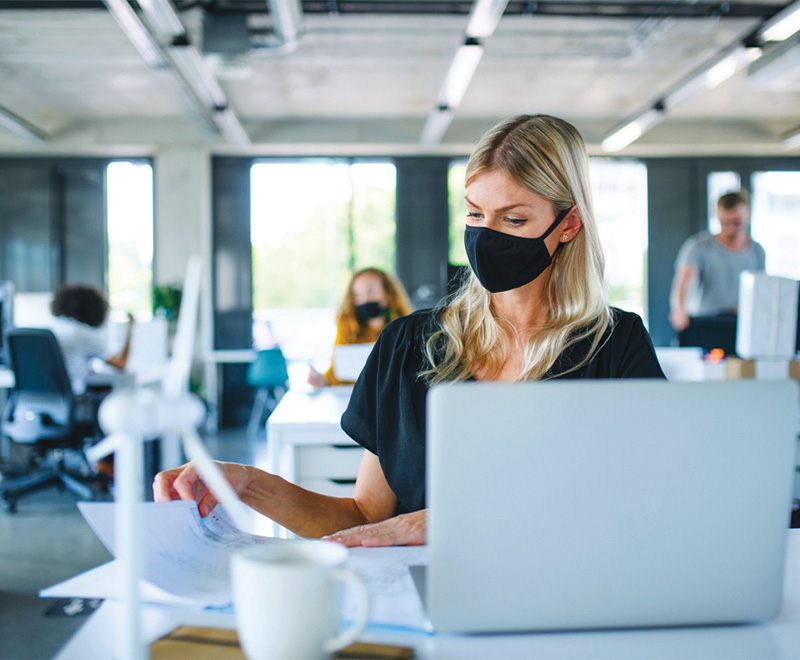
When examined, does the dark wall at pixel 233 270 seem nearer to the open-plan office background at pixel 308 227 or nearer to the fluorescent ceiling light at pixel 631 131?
the open-plan office background at pixel 308 227

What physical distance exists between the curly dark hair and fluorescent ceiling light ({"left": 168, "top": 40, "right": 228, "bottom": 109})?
5.40 feet

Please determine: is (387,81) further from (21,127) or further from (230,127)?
(21,127)

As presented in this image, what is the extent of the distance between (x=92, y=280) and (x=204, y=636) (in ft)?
25.2

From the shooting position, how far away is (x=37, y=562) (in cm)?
326

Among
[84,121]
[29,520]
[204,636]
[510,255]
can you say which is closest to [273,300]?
[84,121]

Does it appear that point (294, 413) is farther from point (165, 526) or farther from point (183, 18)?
point (183, 18)

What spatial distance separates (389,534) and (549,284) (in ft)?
2.05

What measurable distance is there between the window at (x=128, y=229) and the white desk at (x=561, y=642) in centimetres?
741

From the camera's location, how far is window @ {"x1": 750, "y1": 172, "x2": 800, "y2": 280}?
7898 millimetres

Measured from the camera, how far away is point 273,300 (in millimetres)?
7773

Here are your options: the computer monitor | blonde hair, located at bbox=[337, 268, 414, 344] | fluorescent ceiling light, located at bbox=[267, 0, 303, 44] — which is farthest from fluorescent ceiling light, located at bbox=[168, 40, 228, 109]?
the computer monitor

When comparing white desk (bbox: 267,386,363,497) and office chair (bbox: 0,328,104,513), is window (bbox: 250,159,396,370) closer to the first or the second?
office chair (bbox: 0,328,104,513)

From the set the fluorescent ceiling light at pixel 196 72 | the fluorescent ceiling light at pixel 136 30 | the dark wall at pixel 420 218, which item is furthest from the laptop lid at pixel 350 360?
the dark wall at pixel 420 218

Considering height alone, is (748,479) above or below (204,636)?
above
